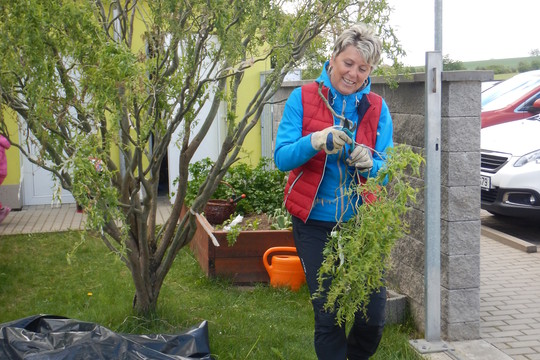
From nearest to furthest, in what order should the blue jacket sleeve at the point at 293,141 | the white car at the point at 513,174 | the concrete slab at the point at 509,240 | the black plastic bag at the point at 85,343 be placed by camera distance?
the blue jacket sleeve at the point at 293,141
the black plastic bag at the point at 85,343
the concrete slab at the point at 509,240
the white car at the point at 513,174

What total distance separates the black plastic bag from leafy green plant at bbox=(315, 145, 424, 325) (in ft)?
3.77

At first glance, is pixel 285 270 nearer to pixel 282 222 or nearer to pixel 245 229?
pixel 282 222

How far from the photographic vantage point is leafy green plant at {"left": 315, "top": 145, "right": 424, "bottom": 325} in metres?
3.34

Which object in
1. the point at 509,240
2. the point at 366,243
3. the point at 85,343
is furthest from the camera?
the point at 509,240

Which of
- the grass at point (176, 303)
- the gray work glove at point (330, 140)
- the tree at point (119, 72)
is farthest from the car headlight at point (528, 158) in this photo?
the gray work glove at point (330, 140)

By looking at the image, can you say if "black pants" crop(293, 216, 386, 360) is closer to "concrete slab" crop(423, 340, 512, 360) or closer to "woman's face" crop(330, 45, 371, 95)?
"woman's face" crop(330, 45, 371, 95)

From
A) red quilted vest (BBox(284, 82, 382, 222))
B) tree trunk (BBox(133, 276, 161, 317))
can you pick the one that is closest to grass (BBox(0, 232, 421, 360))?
tree trunk (BBox(133, 276, 161, 317))

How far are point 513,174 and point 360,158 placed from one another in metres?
5.50

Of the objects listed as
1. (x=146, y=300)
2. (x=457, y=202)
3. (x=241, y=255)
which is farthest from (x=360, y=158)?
(x=241, y=255)

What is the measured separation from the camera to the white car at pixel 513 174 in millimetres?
8375

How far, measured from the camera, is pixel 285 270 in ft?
20.1

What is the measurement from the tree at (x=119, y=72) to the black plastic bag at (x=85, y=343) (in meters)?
0.54

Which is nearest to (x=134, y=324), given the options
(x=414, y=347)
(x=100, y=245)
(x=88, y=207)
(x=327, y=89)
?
(x=88, y=207)

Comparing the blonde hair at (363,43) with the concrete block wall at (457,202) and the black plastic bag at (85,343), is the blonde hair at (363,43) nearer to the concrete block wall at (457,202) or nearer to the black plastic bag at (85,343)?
the concrete block wall at (457,202)
